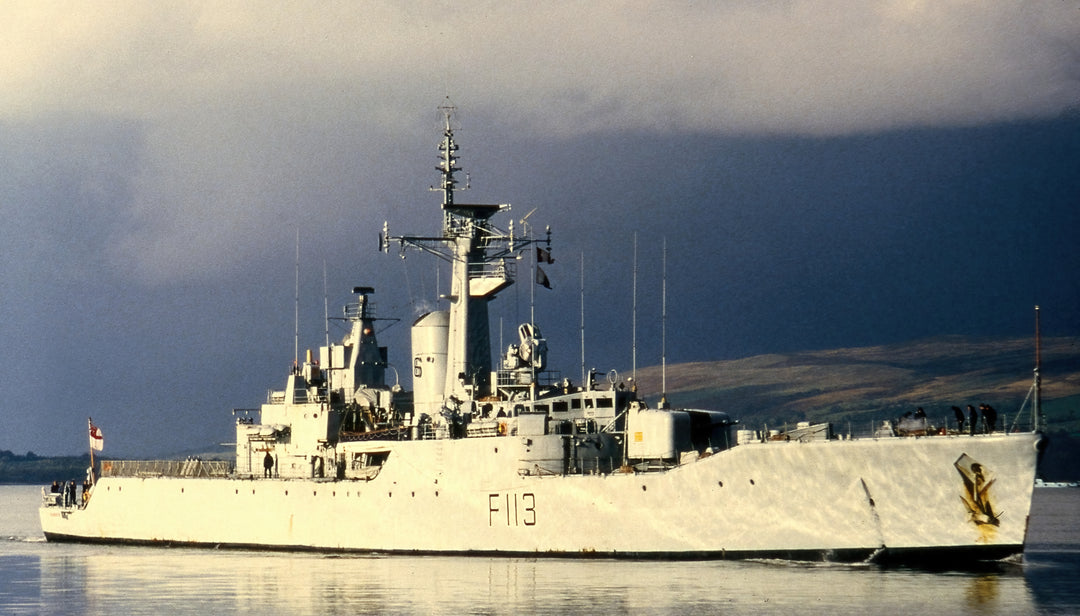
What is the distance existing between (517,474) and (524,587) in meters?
6.75

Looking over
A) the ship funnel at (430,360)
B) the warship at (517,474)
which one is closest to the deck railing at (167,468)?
the warship at (517,474)

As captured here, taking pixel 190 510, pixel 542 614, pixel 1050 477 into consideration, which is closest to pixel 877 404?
pixel 1050 477

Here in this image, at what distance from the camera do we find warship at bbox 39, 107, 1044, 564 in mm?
32500

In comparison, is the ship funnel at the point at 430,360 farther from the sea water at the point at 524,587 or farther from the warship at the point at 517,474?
the sea water at the point at 524,587

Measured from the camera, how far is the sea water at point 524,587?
27.6 m

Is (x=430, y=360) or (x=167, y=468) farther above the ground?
(x=430, y=360)

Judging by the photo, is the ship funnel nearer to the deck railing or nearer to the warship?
the warship

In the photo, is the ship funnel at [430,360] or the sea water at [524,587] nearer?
the sea water at [524,587]

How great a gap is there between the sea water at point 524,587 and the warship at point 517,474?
0.75 meters

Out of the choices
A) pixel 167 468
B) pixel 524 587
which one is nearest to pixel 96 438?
pixel 167 468

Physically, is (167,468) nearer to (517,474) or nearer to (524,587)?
(517,474)

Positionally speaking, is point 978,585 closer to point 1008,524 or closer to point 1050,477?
point 1008,524

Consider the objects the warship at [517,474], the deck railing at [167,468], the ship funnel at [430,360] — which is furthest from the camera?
the deck railing at [167,468]

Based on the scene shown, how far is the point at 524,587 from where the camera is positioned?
101 ft
